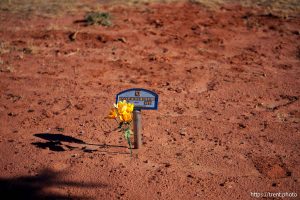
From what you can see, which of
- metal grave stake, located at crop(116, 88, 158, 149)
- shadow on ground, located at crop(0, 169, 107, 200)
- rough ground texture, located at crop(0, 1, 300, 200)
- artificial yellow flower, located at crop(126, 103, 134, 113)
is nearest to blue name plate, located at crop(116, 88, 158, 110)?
metal grave stake, located at crop(116, 88, 158, 149)

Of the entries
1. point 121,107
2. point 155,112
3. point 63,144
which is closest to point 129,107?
point 121,107

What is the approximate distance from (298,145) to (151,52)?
4.71 m

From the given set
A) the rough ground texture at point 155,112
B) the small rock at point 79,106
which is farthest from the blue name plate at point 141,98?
the small rock at point 79,106

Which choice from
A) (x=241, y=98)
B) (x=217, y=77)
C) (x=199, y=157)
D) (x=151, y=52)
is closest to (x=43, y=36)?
(x=151, y=52)

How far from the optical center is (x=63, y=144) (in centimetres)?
481

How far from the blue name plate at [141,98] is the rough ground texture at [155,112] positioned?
708mm

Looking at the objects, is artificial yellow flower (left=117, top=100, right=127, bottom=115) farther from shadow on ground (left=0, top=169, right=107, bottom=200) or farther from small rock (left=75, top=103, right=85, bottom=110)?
small rock (left=75, top=103, right=85, bottom=110)

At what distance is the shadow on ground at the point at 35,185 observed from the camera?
3.86 m

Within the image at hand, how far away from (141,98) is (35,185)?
5.30 feet

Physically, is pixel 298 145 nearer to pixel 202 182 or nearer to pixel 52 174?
pixel 202 182

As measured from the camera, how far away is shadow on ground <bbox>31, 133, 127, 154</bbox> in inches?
185

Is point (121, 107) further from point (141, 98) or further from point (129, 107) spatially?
point (141, 98)

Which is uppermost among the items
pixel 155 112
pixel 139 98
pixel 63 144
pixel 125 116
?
pixel 139 98

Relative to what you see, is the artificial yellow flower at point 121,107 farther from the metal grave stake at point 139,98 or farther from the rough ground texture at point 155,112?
the rough ground texture at point 155,112
